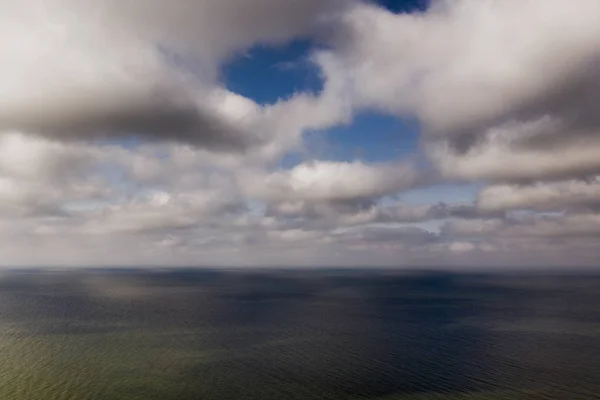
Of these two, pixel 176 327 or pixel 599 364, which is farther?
pixel 176 327

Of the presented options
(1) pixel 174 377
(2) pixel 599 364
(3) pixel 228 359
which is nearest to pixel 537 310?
(2) pixel 599 364

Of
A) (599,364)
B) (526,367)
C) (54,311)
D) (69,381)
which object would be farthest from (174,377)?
(54,311)

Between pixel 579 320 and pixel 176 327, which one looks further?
pixel 579 320

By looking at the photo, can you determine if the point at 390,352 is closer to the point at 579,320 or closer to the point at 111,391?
the point at 111,391

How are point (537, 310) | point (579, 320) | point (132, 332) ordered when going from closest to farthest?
1. point (132, 332)
2. point (579, 320)
3. point (537, 310)

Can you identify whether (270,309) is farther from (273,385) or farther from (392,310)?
(273,385)

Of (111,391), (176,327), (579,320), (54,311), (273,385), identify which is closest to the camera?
(111,391)

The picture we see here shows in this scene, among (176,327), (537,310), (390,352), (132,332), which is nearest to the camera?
(390,352)

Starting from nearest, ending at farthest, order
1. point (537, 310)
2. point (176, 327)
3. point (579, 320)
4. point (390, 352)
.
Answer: point (390, 352)
point (176, 327)
point (579, 320)
point (537, 310)
